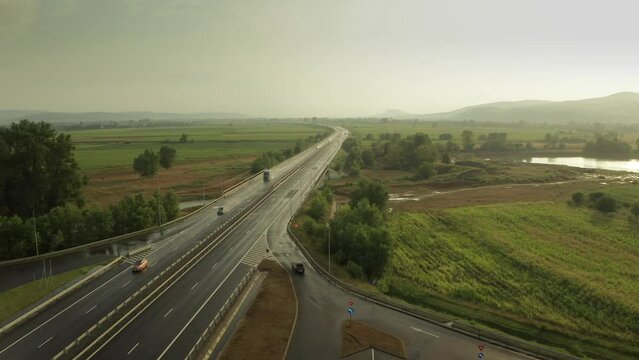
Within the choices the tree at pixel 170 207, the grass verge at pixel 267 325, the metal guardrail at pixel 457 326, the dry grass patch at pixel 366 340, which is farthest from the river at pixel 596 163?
the dry grass patch at pixel 366 340

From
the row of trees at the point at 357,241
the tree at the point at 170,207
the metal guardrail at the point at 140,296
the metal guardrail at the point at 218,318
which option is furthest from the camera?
the tree at the point at 170,207

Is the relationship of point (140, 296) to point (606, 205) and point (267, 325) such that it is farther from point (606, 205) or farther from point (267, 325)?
point (606, 205)

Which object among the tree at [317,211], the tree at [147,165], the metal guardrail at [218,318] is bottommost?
the metal guardrail at [218,318]

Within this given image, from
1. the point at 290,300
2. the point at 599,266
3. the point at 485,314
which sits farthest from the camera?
the point at 599,266

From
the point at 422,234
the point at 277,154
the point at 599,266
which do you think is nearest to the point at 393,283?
the point at 422,234

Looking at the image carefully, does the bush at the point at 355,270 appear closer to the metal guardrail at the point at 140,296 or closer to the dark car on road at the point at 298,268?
the dark car on road at the point at 298,268

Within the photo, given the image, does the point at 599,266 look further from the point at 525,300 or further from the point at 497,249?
the point at 525,300

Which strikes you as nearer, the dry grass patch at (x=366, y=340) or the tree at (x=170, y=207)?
the dry grass patch at (x=366, y=340)

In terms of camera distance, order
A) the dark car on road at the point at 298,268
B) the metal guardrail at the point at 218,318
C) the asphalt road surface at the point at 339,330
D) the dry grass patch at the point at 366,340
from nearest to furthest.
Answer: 1. the metal guardrail at the point at 218,318
2. the asphalt road surface at the point at 339,330
3. the dry grass patch at the point at 366,340
4. the dark car on road at the point at 298,268
